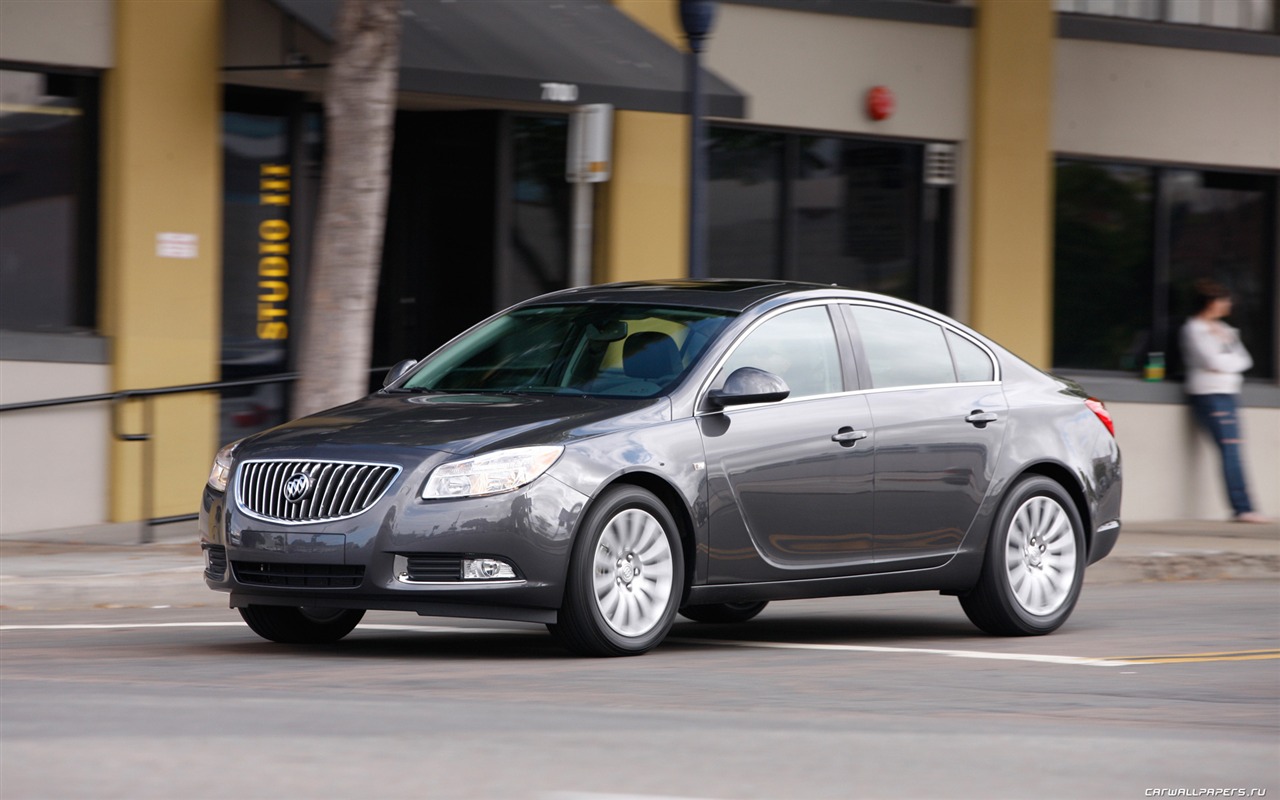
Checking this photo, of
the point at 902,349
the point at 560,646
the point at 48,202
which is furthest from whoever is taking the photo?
the point at 48,202

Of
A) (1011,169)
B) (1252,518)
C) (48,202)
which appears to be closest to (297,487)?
(48,202)

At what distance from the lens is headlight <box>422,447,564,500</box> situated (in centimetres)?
781

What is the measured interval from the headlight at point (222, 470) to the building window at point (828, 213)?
9048mm

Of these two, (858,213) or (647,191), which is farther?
(858,213)

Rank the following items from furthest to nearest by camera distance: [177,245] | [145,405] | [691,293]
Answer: [177,245] < [145,405] < [691,293]

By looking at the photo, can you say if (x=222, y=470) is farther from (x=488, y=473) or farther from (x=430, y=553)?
(x=488, y=473)

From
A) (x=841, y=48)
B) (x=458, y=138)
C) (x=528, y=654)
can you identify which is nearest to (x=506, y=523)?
(x=528, y=654)

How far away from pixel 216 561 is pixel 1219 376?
12.1 meters

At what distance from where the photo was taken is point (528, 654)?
333 inches

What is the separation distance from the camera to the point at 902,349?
380 inches

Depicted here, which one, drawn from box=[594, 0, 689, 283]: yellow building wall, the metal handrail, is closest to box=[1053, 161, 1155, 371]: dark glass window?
box=[594, 0, 689, 283]: yellow building wall

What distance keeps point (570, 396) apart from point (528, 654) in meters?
1.09

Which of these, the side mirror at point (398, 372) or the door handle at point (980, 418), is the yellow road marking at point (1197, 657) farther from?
the side mirror at point (398, 372)

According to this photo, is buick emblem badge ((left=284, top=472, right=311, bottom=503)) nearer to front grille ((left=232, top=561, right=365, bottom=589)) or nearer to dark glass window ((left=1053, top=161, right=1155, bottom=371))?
front grille ((left=232, top=561, right=365, bottom=589))
